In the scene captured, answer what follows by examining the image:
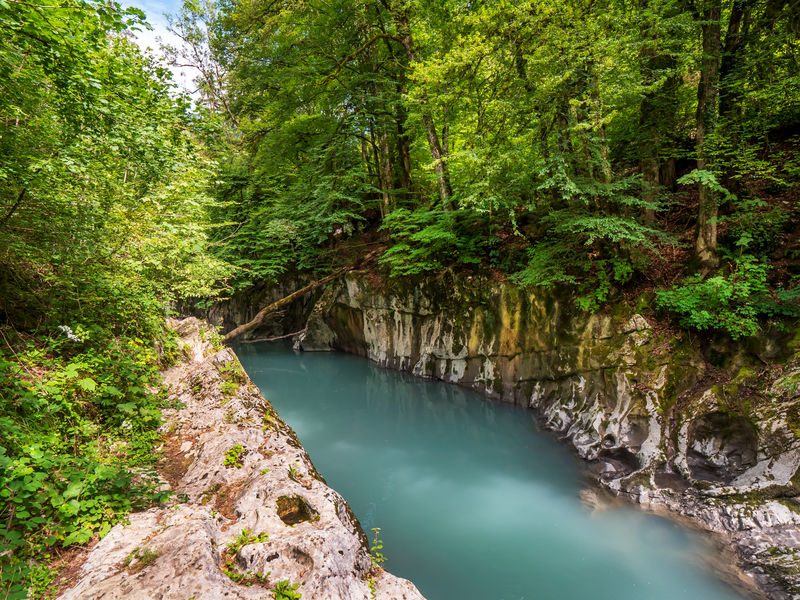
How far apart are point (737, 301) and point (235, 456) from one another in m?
7.23

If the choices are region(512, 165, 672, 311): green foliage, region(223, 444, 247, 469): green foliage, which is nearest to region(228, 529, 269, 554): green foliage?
region(223, 444, 247, 469): green foliage

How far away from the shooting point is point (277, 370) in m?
14.4

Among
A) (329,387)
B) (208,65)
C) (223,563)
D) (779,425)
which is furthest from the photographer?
(208,65)

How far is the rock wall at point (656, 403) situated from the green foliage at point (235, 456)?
5.74m

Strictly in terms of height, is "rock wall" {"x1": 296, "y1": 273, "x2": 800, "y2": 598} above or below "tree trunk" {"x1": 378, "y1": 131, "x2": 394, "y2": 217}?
below

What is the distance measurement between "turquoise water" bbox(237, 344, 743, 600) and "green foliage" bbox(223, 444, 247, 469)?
3030mm

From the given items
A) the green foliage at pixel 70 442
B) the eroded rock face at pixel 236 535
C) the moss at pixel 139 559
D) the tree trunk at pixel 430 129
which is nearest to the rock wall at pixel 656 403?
the tree trunk at pixel 430 129

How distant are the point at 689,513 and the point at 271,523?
5780 mm

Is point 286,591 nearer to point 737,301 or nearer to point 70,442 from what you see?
point 70,442

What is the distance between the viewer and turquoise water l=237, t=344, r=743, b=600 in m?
4.72

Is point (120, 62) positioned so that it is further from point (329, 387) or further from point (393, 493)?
point (329, 387)

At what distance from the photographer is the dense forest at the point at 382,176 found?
9.07 ft

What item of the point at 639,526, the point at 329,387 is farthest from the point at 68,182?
the point at 329,387

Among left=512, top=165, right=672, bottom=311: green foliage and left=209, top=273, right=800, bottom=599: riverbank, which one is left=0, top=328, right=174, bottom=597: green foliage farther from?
left=209, top=273, right=800, bottom=599: riverbank
